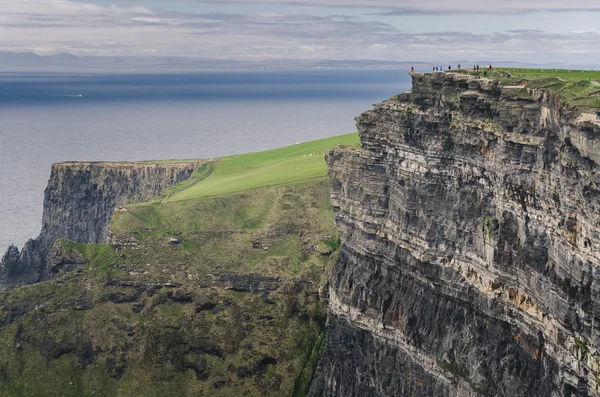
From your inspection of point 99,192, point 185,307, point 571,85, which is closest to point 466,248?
point 571,85

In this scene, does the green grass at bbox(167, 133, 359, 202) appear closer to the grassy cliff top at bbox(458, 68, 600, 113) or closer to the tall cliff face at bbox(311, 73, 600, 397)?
the tall cliff face at bbox(311, 73, 600, 397)

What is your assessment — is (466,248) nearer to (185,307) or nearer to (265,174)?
(185,307)

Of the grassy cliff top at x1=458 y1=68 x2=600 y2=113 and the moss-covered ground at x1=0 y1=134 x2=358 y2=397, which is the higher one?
the grassy cliff top at x1=458 y1=68 x2=600 y2=113

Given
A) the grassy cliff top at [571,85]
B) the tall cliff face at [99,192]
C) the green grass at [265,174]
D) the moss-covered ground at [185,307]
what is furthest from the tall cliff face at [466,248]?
the tall cliff face at [99,192]

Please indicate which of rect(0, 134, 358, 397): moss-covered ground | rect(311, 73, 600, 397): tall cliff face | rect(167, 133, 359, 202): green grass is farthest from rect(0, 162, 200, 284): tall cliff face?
rect(311, 73, 600, 397): tall cliff face

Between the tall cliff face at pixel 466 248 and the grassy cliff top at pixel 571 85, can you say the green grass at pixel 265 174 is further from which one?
the grassy cliff top at pixel 571 85

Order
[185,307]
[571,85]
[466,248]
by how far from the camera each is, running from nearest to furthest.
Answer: [571,85] → [466,248] → [185,307]
